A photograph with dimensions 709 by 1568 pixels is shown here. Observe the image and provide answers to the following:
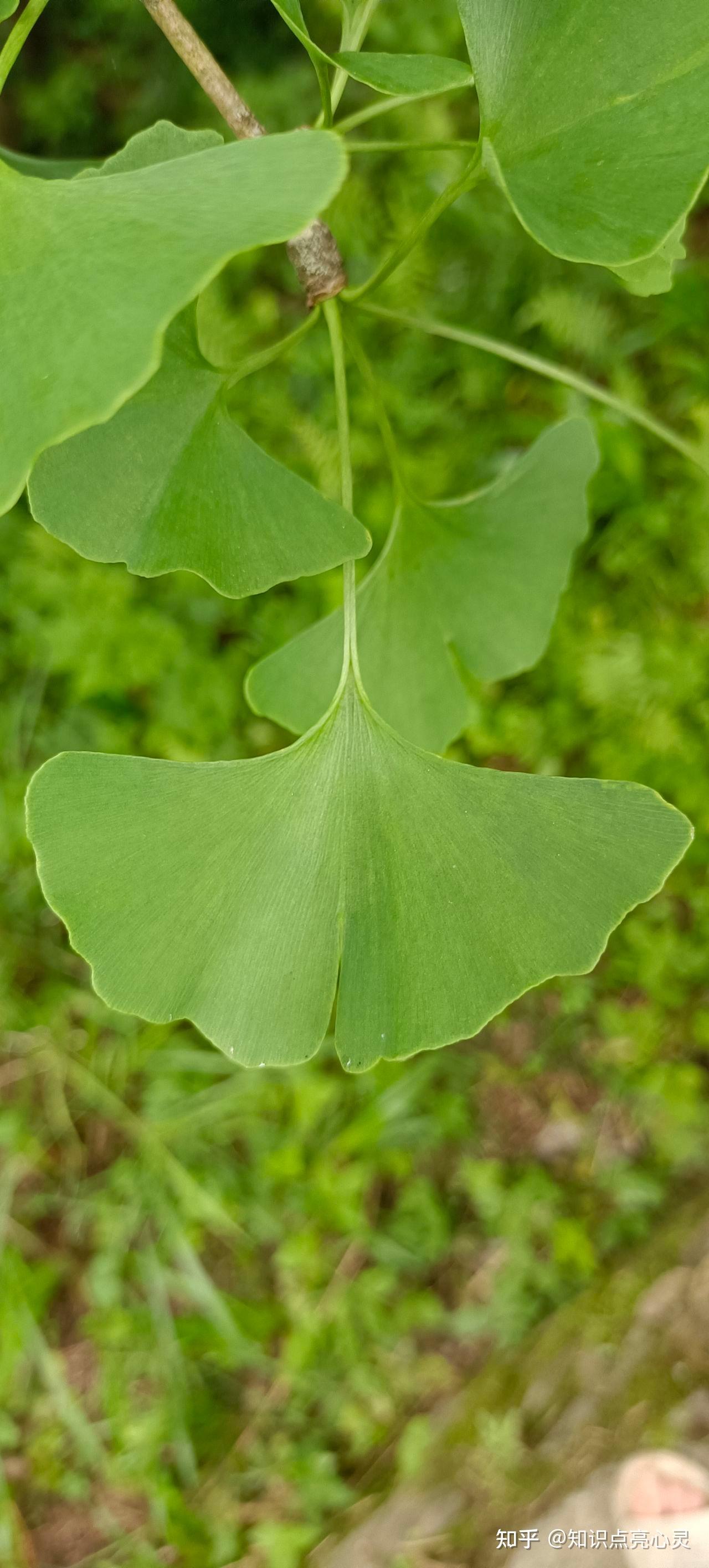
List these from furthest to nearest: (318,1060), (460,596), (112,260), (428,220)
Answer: (318,1060) < (460,596) < (428,220) < (112,260)

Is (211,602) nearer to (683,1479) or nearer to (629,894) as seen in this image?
(629,894)

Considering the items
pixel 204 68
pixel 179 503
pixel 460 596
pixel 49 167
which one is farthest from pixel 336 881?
pixel 49 167

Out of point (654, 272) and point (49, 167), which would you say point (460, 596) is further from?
point (49, 167)

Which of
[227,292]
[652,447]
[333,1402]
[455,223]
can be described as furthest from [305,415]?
[333,1402]

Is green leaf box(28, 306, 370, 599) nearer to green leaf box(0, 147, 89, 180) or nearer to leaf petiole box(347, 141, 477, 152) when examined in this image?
leaf petiole box(347, 141, 477, 152)

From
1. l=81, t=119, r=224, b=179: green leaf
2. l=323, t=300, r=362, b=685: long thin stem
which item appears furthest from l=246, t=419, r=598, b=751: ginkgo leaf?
l=81, t=119, r=224, b=179: green leaf

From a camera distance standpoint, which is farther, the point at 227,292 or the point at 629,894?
the point at 227,292
